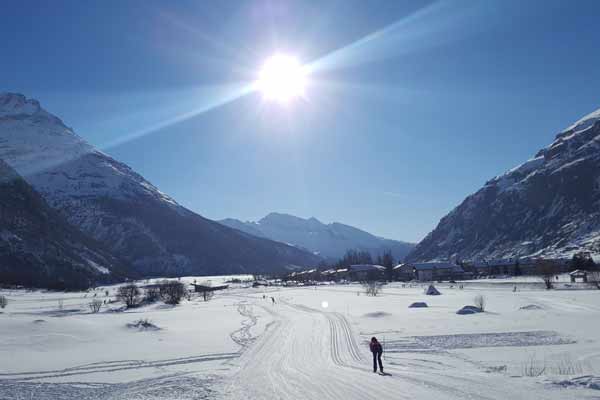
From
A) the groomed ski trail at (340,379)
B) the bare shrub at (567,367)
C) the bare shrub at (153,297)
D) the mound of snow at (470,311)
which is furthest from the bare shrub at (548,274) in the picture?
the bare shrub at (153,297)

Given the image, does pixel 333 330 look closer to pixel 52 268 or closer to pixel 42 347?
pixel 42 347

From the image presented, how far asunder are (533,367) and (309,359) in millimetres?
12094

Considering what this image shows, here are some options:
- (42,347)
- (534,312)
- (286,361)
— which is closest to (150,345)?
(42,347)

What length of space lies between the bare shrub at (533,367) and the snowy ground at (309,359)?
0.17ft

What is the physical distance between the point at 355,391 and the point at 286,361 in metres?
8.55

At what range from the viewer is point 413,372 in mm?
20859

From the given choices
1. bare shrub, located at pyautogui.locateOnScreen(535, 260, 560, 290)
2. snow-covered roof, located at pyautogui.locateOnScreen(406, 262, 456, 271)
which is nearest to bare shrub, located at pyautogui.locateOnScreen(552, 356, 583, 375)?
bare shrub, located at pyautogui.locateOnScreen(535, 260, 560, 290)

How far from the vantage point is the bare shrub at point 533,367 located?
66.6 ft

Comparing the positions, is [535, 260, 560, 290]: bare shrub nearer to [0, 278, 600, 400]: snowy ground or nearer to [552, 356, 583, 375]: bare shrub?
[0, 278, 600, 400]: snowy ground

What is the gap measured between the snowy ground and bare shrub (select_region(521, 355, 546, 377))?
5cm

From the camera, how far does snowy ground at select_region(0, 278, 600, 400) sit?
58.6ft

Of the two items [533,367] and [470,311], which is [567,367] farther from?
[470,311]

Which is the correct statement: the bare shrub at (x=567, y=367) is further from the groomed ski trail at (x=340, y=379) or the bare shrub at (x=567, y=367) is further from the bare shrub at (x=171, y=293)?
the bare shrub at (x=171, y=293)

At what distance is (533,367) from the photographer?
22.0 meters
